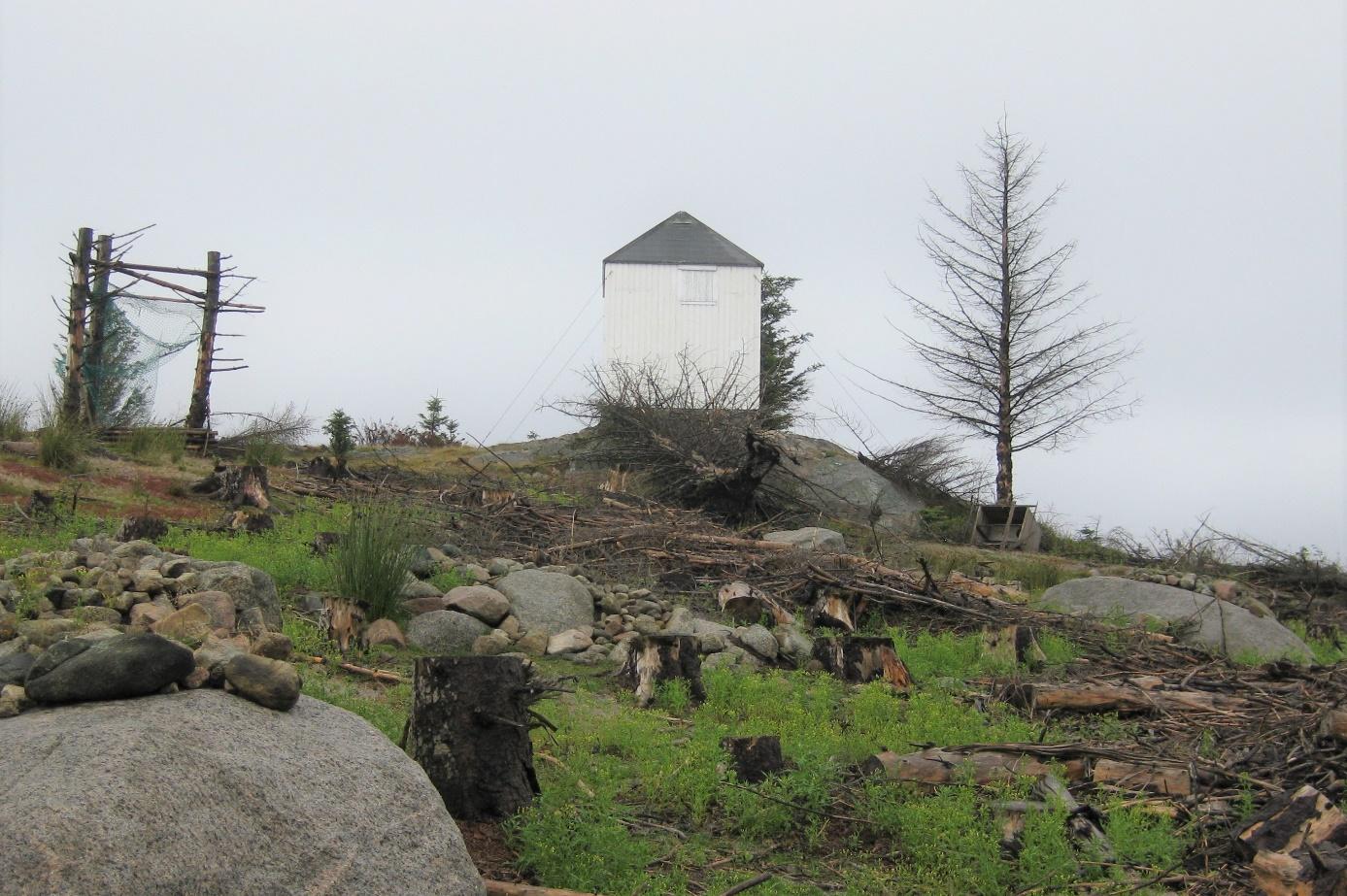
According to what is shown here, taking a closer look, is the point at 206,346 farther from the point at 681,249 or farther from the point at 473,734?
the point at 473,734

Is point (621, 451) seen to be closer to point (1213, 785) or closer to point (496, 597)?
point (496, 597)

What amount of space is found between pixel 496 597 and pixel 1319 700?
519cm

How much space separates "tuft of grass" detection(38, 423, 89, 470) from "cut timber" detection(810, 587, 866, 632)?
835cm

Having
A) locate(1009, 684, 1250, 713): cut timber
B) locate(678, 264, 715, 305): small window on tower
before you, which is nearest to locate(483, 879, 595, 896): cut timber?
locate(1009, 684, 1250, 713): cut timber

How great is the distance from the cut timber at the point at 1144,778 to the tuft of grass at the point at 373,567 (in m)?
4.52

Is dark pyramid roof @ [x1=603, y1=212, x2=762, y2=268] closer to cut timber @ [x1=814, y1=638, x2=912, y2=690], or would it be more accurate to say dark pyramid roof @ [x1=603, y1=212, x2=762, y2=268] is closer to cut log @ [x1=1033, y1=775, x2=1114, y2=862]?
cut timber @ [x1=814, y1=638, x2=912, y2=690]

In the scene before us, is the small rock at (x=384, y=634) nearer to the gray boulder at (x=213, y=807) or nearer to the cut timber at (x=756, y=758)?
the cut timber at (x=756, y=758)

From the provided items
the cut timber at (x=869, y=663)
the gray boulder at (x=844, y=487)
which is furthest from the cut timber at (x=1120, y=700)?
the gray boulder at (x=844, y=487)

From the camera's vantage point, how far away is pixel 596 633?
7.98 meters

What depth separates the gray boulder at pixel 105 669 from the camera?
3154 millimetres

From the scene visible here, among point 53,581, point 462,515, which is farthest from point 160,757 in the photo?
point 462,515

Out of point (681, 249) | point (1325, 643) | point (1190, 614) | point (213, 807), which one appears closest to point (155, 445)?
point (1190, 614)

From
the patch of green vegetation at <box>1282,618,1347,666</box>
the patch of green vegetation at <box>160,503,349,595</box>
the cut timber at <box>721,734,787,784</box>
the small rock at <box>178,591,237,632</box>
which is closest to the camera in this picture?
the cut timber at <box>721,734,787,784</box>

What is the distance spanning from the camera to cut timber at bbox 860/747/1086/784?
461 centimetres
